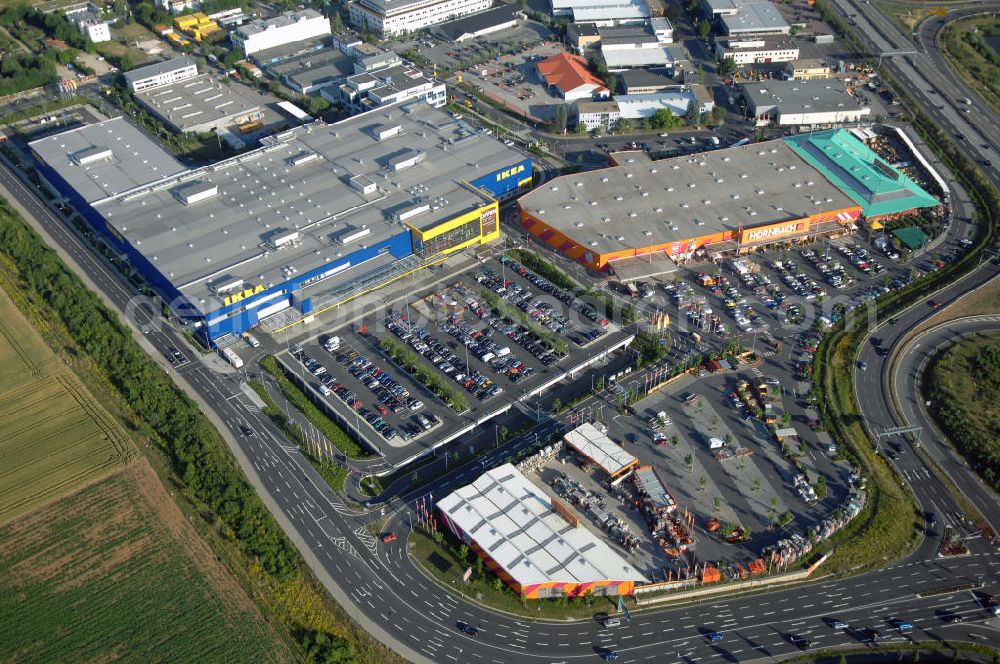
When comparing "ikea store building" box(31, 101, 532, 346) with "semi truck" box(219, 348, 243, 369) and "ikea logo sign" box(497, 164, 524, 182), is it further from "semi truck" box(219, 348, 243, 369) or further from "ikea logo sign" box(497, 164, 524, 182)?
"semi truck" box(219, 348, 243, 369)

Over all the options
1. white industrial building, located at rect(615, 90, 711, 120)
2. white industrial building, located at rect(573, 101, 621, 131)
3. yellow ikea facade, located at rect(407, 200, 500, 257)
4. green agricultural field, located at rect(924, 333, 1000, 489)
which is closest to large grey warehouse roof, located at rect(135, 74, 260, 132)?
yellow ikea facade, located at rect(407, 200, 500, 257)

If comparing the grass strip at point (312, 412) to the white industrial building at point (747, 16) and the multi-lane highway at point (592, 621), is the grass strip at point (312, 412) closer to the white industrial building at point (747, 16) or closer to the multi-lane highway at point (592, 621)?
the multi-lane highway at point (592, 621)

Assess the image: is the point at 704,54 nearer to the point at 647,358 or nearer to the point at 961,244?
the point at 961,244

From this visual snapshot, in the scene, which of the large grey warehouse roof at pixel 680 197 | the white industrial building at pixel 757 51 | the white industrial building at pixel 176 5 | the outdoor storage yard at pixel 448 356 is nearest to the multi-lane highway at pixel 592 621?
the outdoor storage yard at pixel 448 356

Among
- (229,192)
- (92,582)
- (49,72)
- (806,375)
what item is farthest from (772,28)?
(92,582)

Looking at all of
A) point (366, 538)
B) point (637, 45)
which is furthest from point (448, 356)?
point (637, 45)
